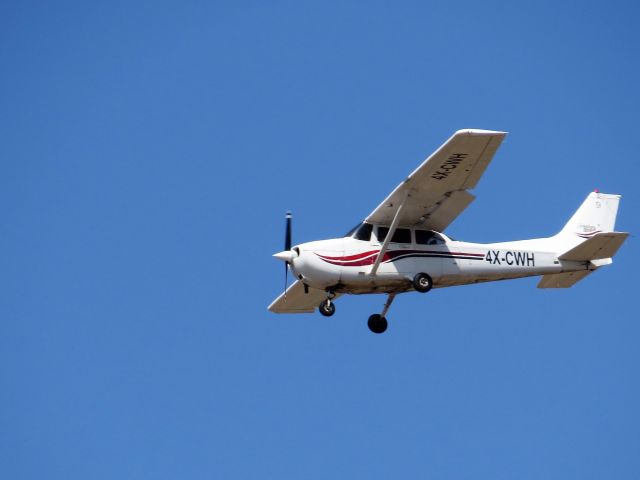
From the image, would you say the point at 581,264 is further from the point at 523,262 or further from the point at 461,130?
the point at 461,130

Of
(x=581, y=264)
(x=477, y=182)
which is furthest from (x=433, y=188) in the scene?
(x=581, y=264)

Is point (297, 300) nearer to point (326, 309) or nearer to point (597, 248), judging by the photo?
point (326, 309)

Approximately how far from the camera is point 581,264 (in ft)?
65.3

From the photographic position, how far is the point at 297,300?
21656 millimetres

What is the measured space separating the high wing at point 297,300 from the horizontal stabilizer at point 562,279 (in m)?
4.84

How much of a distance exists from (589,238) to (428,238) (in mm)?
3442

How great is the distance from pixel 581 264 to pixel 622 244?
97cm

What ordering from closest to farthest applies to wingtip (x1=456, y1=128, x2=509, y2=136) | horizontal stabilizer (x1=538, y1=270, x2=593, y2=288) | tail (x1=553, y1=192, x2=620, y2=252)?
wingtip (x1=456, y1=128, x2=509, y2=136) < horizontal stabilizer (x1=538, y1=270, x2=593, y2=288) < tail (x1=553, y1=192, x2=620, y2=252)

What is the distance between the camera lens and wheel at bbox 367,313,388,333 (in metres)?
18.9

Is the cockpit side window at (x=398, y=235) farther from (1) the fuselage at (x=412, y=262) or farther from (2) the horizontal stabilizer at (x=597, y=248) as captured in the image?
(2) the horizontal stabilizer at (x=597, y=248)

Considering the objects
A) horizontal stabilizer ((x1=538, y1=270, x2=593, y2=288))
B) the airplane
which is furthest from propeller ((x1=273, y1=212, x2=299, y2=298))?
horizontal stabilizer ((x1=538, y1=270, x2=593, y2=288))

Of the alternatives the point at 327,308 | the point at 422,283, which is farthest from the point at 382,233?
the point at 327,308

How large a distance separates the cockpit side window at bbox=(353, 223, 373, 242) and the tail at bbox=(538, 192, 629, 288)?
439cm

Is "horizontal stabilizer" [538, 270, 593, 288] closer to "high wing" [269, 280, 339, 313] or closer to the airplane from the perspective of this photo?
the airplane
